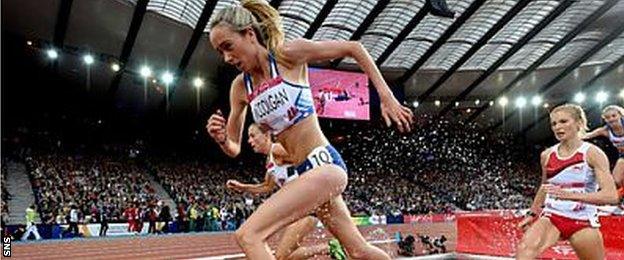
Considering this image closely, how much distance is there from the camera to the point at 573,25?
111ft

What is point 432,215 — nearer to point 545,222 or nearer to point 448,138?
point 448,138

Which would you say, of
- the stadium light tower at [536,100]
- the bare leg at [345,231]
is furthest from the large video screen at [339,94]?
the bare leg at [345,231]

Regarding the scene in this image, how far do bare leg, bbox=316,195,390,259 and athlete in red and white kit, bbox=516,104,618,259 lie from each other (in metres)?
1.98

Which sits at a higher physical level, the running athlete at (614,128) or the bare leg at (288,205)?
the running athlete at (614,128)

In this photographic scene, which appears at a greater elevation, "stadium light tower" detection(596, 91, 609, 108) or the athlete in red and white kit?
"stadium light tower" detection(596, 91, 609, 108)

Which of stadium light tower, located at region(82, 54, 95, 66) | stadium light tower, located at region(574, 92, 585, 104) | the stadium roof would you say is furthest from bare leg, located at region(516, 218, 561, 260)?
stadium light tower, located at region(574, 92, 585, 104)

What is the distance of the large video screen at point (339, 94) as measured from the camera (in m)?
29.8

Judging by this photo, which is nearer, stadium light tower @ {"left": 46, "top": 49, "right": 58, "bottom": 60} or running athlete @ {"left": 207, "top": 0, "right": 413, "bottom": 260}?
running athlete @ {"left": 207, "top": 0, "right": 413, "bottom": 260}

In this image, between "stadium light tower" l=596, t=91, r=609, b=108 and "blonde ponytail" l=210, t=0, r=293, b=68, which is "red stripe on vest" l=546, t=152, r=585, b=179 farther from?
"stadium light tower" l=596, t=91, r=609, b=108

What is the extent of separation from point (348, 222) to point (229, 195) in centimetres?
2517

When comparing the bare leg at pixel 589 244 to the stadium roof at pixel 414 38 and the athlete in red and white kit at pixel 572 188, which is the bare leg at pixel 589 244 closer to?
the athlete in red and white kit at pixel 572 188

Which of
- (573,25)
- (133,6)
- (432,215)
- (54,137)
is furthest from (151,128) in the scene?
(573,25)

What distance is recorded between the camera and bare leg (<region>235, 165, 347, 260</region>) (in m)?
3.00

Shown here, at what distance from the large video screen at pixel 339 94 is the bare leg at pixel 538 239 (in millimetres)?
24320
